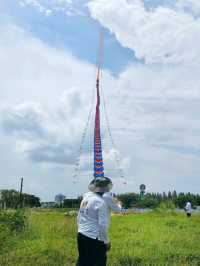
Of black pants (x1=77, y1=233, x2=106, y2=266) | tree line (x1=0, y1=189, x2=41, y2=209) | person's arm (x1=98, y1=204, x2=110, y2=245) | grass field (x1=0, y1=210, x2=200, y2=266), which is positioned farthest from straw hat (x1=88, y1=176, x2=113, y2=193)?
tree line (x1=0, y1=189, x2=41, y2=209)

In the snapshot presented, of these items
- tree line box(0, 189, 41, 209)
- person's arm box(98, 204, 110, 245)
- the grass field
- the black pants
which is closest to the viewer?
person's arm box(98, 204, 110, 245)

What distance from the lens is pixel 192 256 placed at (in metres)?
8.98

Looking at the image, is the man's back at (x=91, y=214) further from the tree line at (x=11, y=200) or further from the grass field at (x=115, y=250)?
the tree line at (x=11, y=200)

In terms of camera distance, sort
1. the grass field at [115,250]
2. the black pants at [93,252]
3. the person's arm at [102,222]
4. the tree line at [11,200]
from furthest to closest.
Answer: the tree line at [11,200], the grass field at [115,250], the black pants at [93,252], the person's arm at [102,222]

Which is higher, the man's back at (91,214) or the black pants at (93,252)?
the man's back at (91,214)

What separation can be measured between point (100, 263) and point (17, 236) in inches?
280

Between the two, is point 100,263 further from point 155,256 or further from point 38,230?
point 38,230

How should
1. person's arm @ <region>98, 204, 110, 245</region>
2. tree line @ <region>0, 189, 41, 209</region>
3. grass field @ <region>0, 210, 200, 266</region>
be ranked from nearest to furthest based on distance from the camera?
person's arm @ <region>98, 204, 110, 245</region> → grass field @ <region>0, 210, 200, 266</region> → tree line @ <region>0, 189, 41, 209</region>

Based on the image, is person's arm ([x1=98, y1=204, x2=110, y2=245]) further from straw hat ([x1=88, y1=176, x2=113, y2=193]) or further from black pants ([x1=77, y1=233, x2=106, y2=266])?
straw hat ([x1=88, y1=176, x2=113, y2=193])

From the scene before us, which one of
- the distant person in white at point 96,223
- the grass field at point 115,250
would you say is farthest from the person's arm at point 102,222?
the grass field at point 115,250

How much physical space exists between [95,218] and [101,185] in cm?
42

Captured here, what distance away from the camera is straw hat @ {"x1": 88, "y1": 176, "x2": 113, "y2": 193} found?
5.40 m

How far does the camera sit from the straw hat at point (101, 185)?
17.7ft

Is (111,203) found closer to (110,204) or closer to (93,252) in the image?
(110,204)
